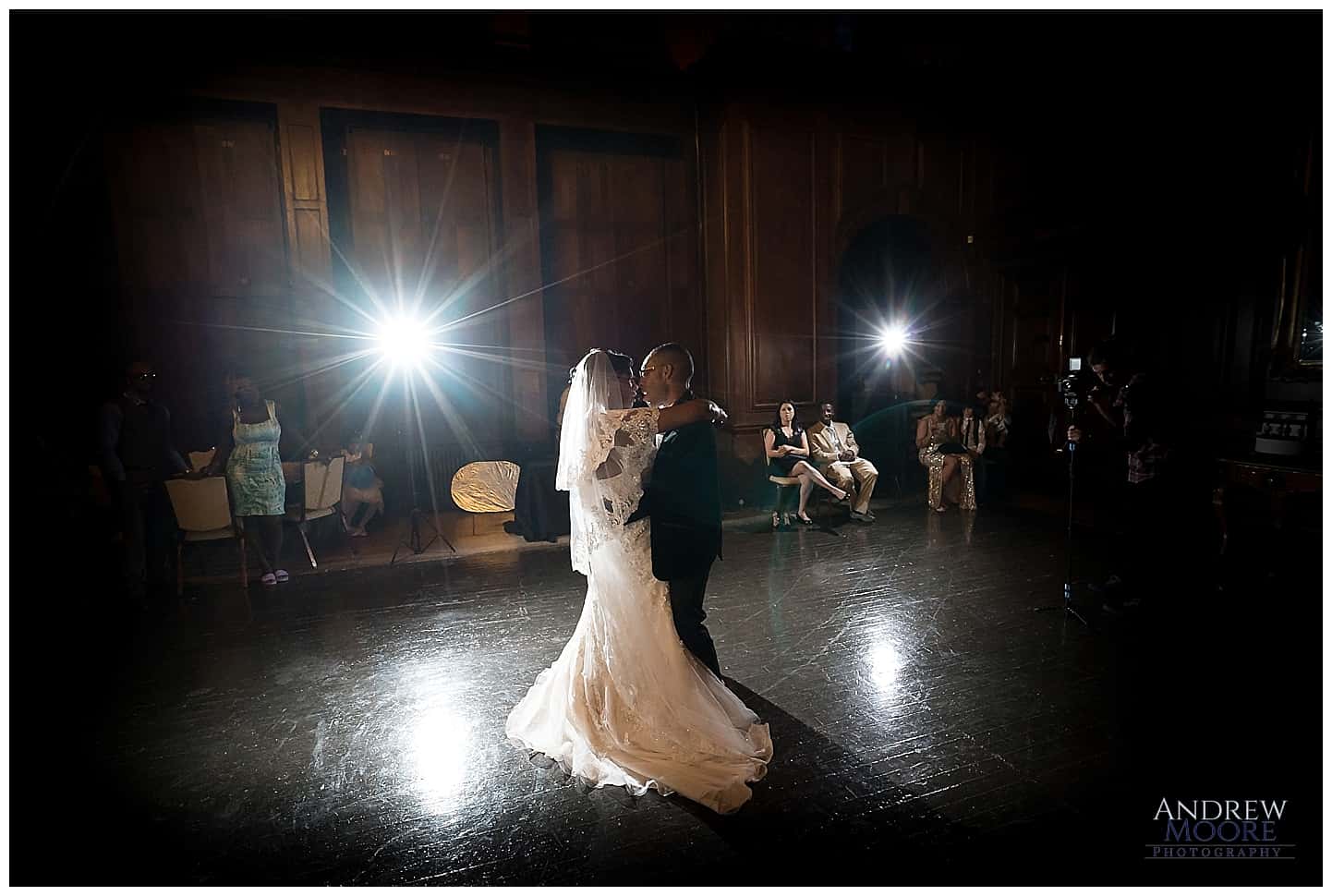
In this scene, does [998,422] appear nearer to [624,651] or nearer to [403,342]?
[624,651]

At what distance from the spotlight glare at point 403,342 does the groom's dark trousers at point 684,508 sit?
5.49 m

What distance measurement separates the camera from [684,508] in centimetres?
268

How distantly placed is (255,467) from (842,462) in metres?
5.01

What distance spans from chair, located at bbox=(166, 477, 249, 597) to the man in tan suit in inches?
194

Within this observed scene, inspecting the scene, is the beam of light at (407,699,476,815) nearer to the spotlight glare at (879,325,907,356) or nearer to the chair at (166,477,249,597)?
the chair at (166,477,249,597)

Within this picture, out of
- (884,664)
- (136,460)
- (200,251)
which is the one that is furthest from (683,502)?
(200,251)

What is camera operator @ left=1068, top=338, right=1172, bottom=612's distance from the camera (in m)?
3.99

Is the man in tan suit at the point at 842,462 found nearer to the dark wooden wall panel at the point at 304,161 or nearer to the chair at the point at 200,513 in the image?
the chair at the point at 200,513

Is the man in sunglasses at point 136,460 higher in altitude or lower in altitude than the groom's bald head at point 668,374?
lower

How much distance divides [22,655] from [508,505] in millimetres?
3865

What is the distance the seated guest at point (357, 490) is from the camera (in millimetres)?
6387

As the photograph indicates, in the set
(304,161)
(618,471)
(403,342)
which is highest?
(304,161)

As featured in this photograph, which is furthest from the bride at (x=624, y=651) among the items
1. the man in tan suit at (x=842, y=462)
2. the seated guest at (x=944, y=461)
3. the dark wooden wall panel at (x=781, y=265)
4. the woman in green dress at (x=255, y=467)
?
the dark wooden wall panel at (x=781, y=265)

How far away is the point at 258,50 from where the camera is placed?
6488 mm
